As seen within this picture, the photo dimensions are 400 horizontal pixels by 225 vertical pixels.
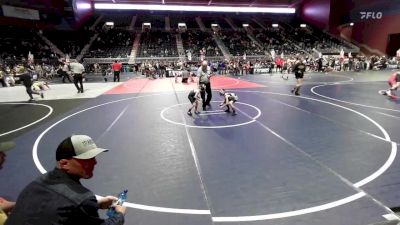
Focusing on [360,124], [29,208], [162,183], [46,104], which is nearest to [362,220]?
[162,183]

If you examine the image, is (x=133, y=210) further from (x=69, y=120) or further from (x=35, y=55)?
(x=35, y=55)

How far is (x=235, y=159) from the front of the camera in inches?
219

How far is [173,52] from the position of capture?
1444 inches

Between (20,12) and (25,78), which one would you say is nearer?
(25,78)

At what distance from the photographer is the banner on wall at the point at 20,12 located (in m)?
27.9

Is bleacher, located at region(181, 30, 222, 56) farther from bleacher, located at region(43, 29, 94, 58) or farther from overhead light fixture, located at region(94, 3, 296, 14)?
bleacher, located at region(43, 29, 94, 58)

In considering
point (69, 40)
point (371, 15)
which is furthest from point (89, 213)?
point (371, 15)

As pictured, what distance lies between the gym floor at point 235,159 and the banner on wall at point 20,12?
2316 cm

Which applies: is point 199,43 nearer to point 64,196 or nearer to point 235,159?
point 235,159

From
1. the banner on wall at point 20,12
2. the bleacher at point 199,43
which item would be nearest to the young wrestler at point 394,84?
the bleacher at point 199,43

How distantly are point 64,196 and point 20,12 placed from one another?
34294 mm

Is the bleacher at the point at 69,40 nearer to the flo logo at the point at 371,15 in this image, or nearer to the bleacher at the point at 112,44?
the bleacher at the point at 112,44

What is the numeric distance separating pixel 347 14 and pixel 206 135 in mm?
36714

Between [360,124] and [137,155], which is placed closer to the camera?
[137,155]
